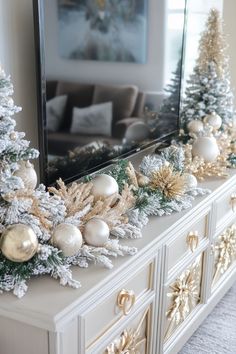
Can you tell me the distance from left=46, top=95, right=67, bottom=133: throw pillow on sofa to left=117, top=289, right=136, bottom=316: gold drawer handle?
0.63 m

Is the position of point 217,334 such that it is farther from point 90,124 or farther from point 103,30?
point 103,30

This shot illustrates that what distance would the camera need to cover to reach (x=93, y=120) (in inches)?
80.4

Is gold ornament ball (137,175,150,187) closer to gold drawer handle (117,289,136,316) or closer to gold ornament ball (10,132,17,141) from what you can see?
gold drawer handle (117,289,136,316)

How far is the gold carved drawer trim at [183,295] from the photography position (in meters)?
1.98

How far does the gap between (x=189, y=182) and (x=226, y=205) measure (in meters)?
0.41

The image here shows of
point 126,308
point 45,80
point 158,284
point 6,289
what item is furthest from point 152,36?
point 6,289

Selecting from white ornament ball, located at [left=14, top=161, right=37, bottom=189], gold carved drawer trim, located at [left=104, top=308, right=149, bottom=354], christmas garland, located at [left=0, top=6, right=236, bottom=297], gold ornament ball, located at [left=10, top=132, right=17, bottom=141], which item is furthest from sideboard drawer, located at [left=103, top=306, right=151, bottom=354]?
gold ornament ball, located at [left=10, top=132, right=17, bottom=141]

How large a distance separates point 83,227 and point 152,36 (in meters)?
1.21

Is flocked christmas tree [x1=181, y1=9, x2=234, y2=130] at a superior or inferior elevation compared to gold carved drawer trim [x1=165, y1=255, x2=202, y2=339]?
superior

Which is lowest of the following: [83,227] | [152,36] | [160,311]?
[160,311]

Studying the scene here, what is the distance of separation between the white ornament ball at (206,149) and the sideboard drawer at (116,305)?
822 millimetres

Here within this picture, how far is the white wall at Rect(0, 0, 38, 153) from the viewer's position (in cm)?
172

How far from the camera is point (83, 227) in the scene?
1.55 metres

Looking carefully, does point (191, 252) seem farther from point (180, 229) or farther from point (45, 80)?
point (45, 80)
